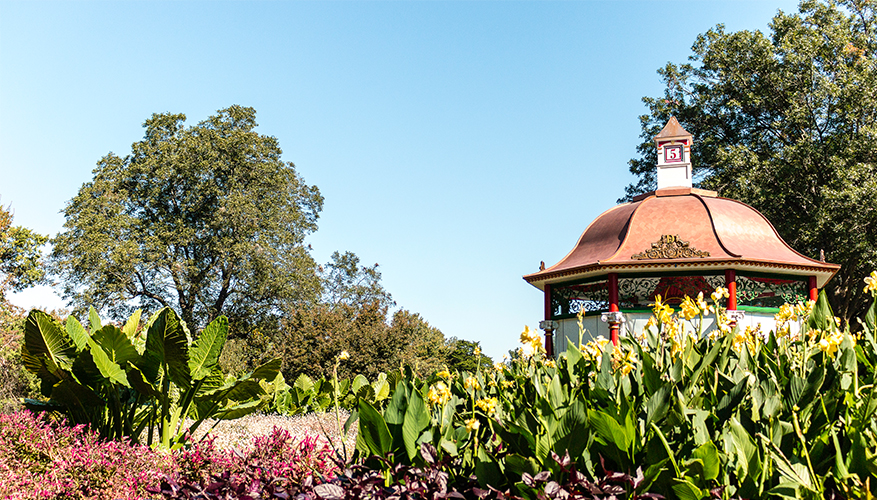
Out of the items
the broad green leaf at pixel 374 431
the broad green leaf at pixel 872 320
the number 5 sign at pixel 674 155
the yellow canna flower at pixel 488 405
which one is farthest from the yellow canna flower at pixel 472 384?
the number 5 sign at pixel 674 155

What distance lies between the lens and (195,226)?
96.1 feet

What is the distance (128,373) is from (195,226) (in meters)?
24.6

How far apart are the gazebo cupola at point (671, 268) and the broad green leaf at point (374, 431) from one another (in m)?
9.34

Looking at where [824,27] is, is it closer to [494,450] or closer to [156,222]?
[494,450]

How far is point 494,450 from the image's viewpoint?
10.00ft

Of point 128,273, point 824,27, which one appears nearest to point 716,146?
point 824,27

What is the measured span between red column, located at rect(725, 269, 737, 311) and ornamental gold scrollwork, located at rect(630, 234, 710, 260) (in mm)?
532

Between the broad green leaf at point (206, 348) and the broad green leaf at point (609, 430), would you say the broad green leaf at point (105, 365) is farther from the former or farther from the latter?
the broad green leaf at point (609, 430)

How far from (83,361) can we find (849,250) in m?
19.4

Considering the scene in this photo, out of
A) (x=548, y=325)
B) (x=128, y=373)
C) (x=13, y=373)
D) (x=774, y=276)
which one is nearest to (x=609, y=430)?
(x=128, y=373)

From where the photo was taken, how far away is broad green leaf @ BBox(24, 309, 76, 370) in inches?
236

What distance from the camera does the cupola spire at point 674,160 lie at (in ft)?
52.6

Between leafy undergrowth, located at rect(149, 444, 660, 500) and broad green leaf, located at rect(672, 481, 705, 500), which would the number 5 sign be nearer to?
leafy undergrowth, located at rect(149, 444, 660, 500)

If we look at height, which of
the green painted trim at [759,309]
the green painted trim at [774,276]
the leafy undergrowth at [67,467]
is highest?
the green painted trim at [774,276]
